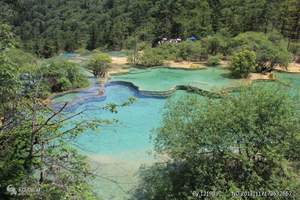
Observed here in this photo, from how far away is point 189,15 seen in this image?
3966cm

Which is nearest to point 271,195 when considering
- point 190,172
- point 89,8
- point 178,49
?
point 190,172

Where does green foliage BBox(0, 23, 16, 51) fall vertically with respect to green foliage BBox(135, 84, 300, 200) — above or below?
above

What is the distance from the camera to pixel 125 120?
13867 millimetres

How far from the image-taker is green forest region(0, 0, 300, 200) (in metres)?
3.87

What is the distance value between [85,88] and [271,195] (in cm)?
1396

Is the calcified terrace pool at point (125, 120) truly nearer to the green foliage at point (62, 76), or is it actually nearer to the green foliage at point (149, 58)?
the green foliage at point (62, 76)

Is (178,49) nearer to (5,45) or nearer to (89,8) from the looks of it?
(5,45)

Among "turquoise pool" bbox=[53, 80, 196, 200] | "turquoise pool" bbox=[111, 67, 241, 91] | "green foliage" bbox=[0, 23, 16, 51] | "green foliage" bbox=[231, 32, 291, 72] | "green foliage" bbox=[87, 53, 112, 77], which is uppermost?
"green foliage" bbox=[0, 23, 16, 51]

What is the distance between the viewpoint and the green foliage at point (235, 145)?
618 centimetres

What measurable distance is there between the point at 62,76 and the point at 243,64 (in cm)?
1136

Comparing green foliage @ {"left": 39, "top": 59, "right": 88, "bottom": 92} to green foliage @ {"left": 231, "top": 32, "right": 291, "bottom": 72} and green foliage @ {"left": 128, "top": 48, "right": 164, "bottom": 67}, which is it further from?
green foliage @ {"left": 231, "top": 32, "right": 291, "bottom": 72}

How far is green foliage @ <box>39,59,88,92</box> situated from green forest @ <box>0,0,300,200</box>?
6cm

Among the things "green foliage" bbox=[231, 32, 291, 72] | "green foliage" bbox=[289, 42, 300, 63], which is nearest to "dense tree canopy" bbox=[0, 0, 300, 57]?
"green foliage" bbox=[289, 42, 300, 63]

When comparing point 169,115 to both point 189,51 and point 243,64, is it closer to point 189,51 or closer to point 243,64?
point 243,64
